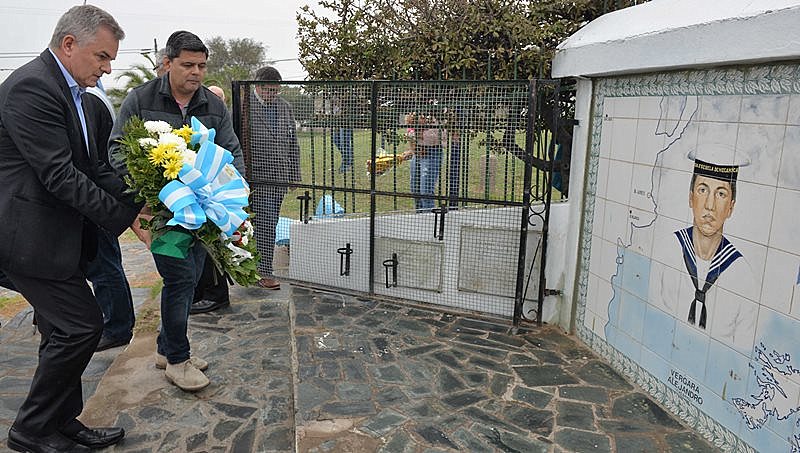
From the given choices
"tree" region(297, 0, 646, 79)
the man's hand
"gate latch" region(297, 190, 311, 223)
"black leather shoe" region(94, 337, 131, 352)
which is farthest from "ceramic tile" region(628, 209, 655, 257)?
"black leather shoe" region(94, 337, 131, 352)

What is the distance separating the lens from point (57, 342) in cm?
291

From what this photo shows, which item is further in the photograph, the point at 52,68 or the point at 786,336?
the point at 52,68

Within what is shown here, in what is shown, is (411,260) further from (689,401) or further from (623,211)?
(689,401)

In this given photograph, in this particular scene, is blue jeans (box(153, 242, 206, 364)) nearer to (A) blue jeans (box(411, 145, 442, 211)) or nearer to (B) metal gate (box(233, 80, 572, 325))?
(B) metal gate (box(233, 80, 572, 325))

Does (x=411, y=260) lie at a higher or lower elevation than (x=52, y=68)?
lower

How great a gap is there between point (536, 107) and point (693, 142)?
1366mm

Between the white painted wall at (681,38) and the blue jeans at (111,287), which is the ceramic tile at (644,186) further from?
the blue jeans at (111,287)

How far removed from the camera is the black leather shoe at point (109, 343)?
453cm

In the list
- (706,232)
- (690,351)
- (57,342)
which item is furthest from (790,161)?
(57,342)

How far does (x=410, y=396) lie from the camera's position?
358cm

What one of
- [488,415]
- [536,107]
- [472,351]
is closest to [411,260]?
[472,351]

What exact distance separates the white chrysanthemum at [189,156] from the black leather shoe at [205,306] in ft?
7.55

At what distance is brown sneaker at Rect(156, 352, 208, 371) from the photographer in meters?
3.98

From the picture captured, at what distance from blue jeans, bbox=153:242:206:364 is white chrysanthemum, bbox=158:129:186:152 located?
655 mm
